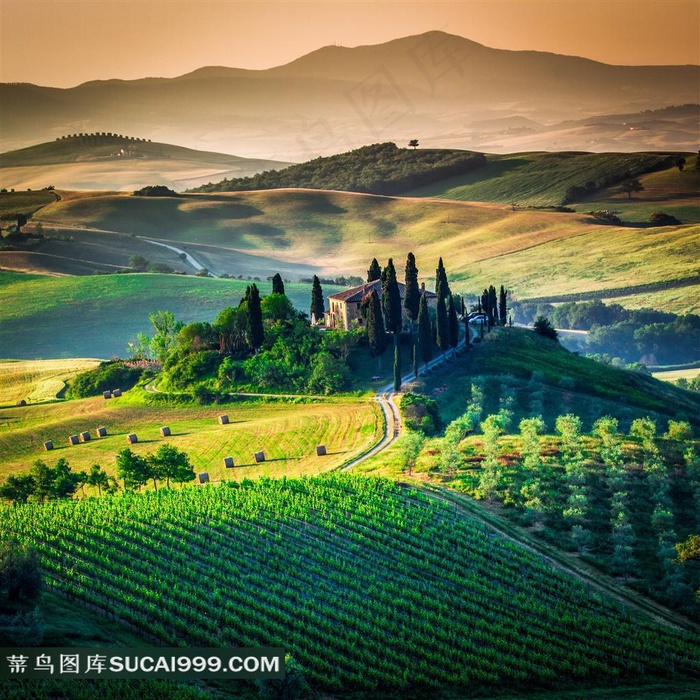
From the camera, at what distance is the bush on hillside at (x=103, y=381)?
4281 inches

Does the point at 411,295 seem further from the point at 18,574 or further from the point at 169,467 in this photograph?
the point at 18,574

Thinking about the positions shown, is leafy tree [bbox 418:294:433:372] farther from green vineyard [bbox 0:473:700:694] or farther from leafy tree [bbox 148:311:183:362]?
green vineyard [bbox 0:473:700:694]

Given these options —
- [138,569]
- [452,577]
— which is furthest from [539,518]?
[138,569]

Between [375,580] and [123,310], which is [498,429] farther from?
[123,310]

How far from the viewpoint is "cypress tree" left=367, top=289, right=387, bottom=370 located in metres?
100

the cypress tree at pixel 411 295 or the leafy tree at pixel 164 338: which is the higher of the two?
the cypress tree at pixel 411 295

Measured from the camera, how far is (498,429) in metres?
80.6

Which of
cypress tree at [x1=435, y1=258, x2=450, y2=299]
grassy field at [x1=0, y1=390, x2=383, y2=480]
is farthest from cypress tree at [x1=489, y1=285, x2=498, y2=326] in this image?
grassy field at [x1=0, y1=390, x2=383, y2=480]

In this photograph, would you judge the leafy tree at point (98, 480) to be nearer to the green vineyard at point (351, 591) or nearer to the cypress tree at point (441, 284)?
the green vineyard at point (351, 591)

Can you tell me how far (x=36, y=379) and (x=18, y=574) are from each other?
78.1 meters

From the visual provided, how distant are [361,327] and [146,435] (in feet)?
82.0

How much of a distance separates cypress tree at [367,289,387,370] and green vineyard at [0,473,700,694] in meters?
36.3

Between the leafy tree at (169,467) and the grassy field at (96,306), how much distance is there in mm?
75409

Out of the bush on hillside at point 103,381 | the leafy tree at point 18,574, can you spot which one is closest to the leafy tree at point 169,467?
the leafy tree at point 18,574
